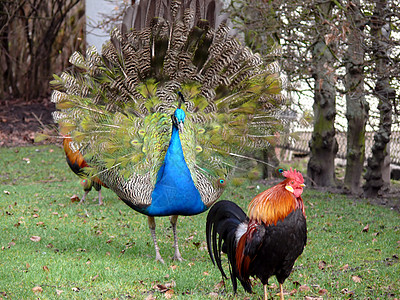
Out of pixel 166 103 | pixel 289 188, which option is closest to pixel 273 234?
pixel 289 188

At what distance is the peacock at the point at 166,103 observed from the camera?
6.94 meters

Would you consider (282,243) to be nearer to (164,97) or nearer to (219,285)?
(219,285)

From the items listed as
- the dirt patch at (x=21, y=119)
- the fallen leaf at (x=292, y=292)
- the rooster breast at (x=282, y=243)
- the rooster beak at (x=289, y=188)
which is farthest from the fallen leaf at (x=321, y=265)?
the dirt patch at (x=21, y=119)

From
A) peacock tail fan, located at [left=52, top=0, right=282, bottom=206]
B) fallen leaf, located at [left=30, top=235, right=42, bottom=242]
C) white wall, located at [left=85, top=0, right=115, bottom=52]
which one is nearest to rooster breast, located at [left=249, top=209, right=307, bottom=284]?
peacock tail fan, located at [left=52, top=0, right=282, bottom=206]

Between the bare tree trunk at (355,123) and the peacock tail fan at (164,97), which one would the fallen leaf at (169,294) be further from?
the bare tree trunk at (355,123)

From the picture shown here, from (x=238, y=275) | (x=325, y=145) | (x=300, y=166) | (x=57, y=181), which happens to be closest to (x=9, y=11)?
(x=57, y=181)

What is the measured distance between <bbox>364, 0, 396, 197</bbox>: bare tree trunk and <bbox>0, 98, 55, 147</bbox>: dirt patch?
9919 millimetres

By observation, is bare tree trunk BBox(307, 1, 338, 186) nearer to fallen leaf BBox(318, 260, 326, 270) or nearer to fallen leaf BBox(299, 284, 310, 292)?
fallen leaf BBox(318, 260, 326, 270)

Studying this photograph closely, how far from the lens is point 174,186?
662 cm

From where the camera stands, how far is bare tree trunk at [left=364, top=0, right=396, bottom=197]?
927 centimetres

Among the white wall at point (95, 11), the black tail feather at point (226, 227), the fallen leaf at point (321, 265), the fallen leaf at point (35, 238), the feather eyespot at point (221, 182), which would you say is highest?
the white wall at point (95, 11)

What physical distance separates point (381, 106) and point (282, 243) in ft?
20.4

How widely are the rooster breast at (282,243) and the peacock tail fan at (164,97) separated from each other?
71.3 inches

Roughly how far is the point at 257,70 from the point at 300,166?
9.53m
